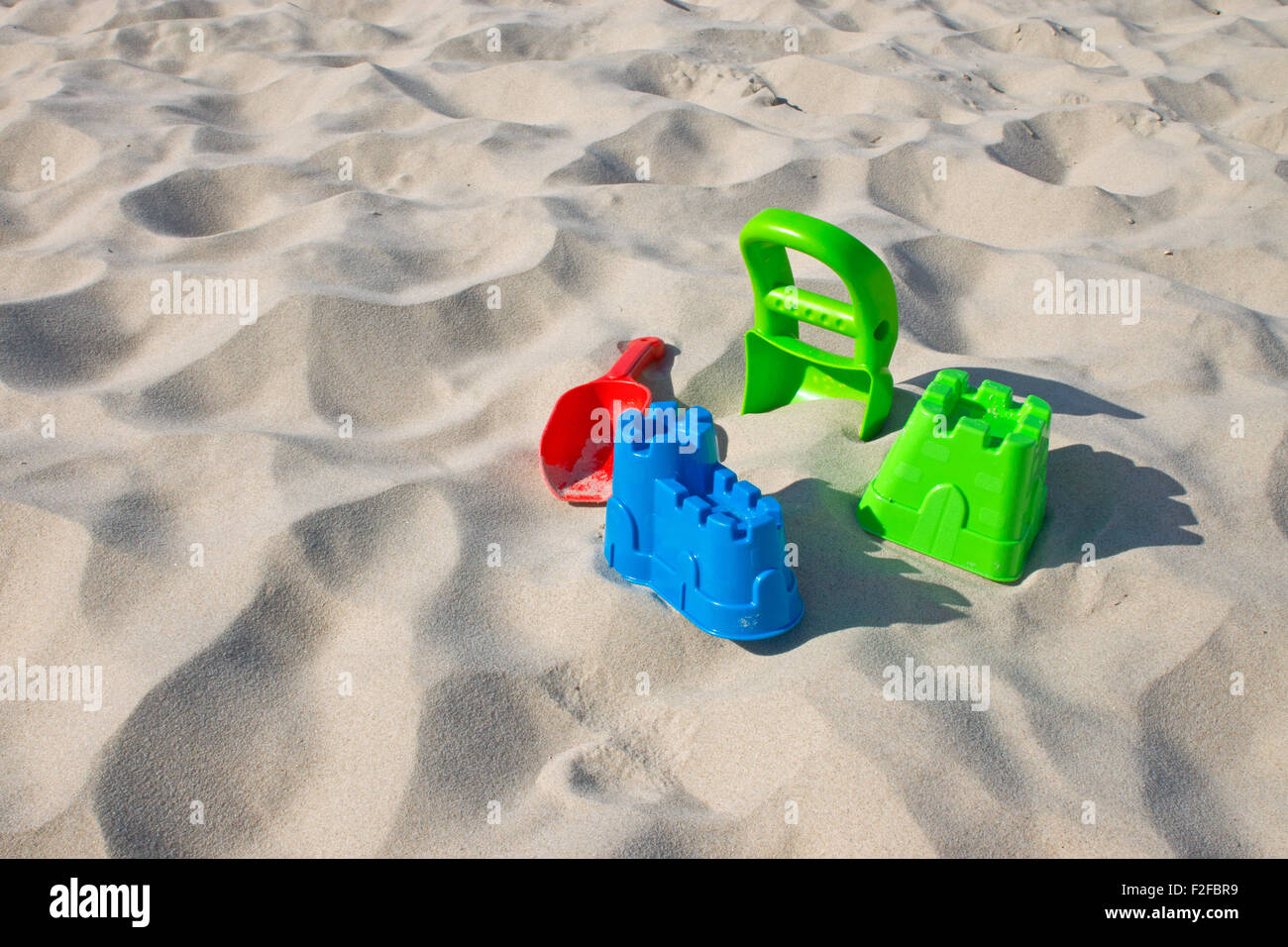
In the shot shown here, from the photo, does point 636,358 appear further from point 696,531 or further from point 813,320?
point 696,531

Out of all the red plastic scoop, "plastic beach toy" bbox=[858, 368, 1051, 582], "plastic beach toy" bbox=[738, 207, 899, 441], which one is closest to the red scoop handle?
the red plastic scoop

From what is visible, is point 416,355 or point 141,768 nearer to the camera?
point 141,768

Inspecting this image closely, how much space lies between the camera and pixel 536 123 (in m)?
3.31

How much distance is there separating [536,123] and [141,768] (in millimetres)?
2461

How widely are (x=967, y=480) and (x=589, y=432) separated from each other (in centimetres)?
80

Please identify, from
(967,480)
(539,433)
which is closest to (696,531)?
(967,480)

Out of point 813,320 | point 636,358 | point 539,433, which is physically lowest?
point 539,433

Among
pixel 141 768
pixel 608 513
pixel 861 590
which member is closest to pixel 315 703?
pixel 141 768

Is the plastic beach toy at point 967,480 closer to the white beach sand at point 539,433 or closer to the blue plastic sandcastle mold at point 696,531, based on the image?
the white beach sand at point 539,433

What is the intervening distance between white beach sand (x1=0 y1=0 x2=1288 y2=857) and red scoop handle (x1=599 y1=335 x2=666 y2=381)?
2.8 inches

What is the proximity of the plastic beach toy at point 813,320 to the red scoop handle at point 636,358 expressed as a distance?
22 cm

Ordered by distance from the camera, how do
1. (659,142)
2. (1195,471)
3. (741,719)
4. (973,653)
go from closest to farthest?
(741,719), (973,653), (1195,471), (659,142)

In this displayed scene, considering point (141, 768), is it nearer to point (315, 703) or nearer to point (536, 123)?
point (315, 703)

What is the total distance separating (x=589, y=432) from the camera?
7.05 feet
